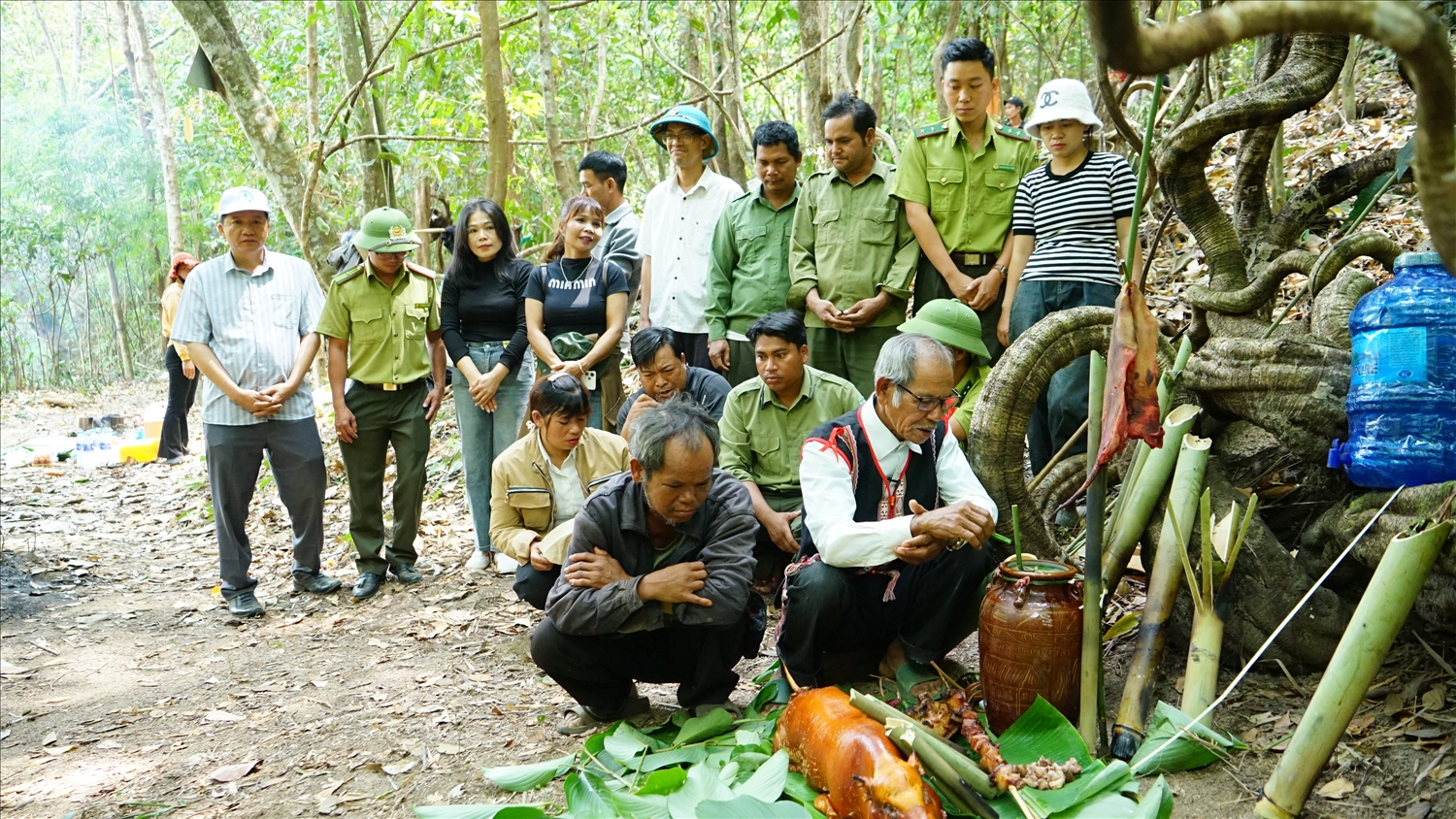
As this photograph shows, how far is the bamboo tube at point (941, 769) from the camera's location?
2.56 metres

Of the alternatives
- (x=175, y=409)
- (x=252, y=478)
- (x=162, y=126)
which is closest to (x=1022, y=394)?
(x=252, y=478)

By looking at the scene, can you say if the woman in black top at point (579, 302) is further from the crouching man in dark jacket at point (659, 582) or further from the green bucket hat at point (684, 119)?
the crouching man in dark jacket at point (659, 582)

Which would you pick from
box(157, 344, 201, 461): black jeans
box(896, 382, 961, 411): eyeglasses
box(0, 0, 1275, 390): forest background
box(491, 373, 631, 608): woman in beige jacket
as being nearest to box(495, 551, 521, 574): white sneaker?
box(491, 373, 631, 608): woman in beige jacket

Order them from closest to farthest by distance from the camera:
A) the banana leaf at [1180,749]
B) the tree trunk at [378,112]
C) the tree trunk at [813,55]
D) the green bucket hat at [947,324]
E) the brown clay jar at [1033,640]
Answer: the banana leaf at [1180,749], the brown clay jar at [1033,640], the green bucket hat at [947,324], the tree trunk at [813,55], the tree trunk at [378,112]

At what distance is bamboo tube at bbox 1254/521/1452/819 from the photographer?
2535 mm

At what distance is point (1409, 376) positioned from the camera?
122 inches

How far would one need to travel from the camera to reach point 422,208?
11.4m

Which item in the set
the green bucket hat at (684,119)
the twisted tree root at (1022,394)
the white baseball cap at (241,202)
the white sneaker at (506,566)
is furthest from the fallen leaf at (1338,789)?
the white baseball cap at (241,202)

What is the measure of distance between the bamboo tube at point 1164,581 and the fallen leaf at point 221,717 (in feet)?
10.9

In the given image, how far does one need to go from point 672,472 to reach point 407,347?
3.07 metres

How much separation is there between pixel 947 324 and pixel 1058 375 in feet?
2.26

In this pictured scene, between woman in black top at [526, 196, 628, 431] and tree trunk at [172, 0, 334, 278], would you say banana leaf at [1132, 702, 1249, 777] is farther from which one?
tree trunk at [172, 0, 334, 278]

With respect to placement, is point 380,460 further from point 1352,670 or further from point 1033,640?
point 1352,670

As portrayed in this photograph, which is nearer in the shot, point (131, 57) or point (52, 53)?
point (131, 57)
